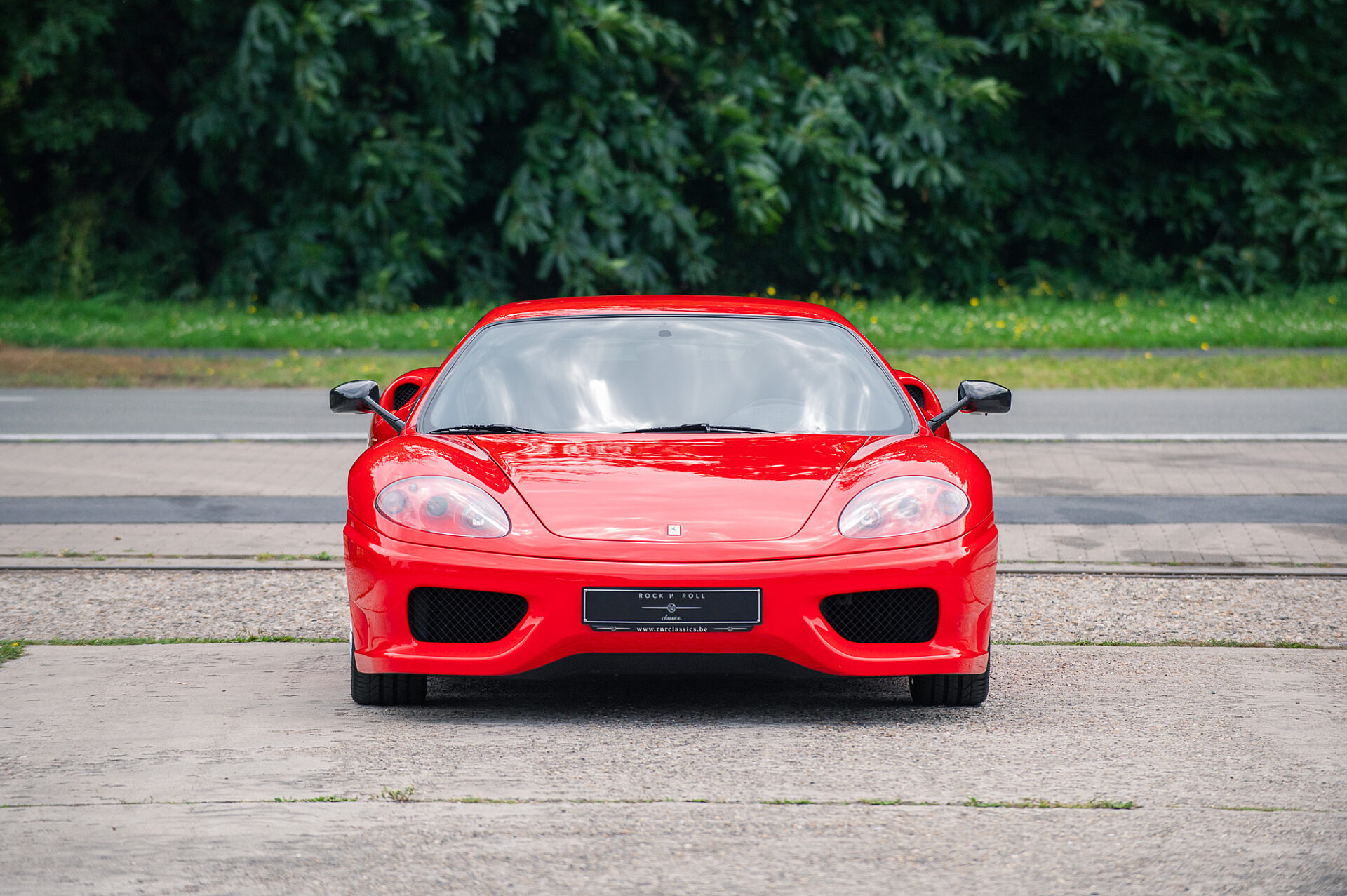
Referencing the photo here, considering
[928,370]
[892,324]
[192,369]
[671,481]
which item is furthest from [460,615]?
[892,324]

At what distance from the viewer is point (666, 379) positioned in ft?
18.0

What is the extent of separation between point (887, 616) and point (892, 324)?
53.7ft

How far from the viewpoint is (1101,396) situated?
14.4 meters

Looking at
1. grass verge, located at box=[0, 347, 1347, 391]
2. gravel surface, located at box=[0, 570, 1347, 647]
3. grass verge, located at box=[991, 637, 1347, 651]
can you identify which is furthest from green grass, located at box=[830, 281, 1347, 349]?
grass verge, located at box=[991, 637, 1347, 651]

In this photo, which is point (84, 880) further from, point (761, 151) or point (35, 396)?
point (761, 151)

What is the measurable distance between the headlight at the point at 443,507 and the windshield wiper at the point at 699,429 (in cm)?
80

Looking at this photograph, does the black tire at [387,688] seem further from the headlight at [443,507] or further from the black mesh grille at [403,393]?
the black mesh grille at [403,393]

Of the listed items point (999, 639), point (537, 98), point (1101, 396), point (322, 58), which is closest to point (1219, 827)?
point (999, 639)

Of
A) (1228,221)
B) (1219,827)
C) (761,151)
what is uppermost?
(1219,827)

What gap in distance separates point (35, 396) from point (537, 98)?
9663 millimetres

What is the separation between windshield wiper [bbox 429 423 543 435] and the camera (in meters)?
5.18

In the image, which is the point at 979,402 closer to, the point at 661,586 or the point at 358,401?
the point at 661,586

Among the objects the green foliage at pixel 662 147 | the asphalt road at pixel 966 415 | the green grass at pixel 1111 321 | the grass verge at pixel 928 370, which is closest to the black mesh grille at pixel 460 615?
the asphalt road at pixel 966 415

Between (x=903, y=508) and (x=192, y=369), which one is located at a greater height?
(x=903, y=508)
